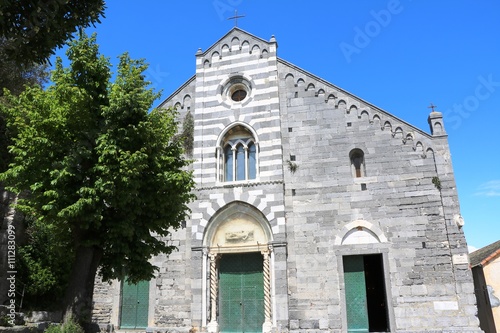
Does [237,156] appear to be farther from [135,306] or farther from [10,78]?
[10,78]

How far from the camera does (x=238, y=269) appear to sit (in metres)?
17.8

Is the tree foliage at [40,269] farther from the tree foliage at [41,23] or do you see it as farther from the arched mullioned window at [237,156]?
the tree foliage at [41,23]

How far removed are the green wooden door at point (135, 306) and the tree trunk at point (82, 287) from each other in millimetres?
5682

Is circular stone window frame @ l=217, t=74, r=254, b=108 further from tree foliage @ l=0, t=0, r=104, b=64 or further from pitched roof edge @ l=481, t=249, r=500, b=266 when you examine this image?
pitched roof edge @ l=481, t=249, r=500, b=266

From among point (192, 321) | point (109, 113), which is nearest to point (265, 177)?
point (192, 321)

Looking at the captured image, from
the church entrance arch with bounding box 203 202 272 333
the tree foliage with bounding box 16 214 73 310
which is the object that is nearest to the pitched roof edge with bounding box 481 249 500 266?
the church entrance arch with bounding box 203 202 272 333

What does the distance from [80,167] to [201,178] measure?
22.7 feet

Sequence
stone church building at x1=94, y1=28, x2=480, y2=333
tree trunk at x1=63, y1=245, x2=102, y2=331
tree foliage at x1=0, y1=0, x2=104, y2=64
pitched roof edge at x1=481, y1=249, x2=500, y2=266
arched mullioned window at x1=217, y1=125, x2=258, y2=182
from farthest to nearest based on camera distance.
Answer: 1. arched mullioned window at x1=217, y1=125, x2=258, y2=182
2. pitched roof edge at x1=481, y1=249, x2=500, y2=266
3. stone church building at x1=94, y1=28, x2=480, y2=333
4. tree trunk at x1=63, y1=245, x2=102, y2=331
5. tree foliage at x1=0, y1=0, x2=104, y2=64

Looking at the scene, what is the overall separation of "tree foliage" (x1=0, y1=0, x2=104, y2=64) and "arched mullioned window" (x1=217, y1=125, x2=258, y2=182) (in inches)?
381

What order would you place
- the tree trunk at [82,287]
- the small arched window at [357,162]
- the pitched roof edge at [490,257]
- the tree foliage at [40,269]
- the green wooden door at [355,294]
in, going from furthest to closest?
the pitched roof edge at [490,257] < the small arched window at [357,162] < the tree foliage at [40,269] < the green wooden door at [355,294] < the tree trunk at [82,287]

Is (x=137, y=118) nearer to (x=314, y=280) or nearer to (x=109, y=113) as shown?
(x=109, y=113)

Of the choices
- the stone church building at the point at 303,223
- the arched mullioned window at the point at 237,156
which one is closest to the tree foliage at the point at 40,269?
the stone church building at the point at 303,223

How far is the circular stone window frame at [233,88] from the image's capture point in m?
19.5

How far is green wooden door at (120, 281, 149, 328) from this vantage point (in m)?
17.6
